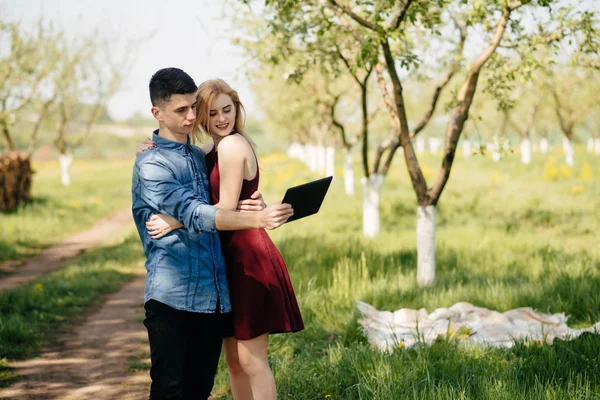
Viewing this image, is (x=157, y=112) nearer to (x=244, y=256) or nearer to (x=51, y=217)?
(x=244, y=256)

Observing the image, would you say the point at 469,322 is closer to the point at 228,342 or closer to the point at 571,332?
the point at 571,332

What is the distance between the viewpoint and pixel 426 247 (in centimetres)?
715

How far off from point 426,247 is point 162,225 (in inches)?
187

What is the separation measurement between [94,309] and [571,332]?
536 cm

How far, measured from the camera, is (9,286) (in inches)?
336

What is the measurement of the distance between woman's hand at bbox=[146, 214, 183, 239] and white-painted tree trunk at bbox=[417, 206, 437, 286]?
4576 mm

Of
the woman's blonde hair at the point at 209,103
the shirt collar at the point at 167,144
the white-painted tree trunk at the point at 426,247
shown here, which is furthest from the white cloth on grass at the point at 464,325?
the shirt collar at the point at 167,144

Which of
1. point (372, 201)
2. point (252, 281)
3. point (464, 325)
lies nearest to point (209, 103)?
point (252, 281)

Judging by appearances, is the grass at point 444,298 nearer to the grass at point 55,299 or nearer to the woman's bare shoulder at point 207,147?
the woman's bare shoulder at point 207,147

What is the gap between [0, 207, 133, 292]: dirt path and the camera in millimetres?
9320

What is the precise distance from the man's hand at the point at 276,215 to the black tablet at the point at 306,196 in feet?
0.10

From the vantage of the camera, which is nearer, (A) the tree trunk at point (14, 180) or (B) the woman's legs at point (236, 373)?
(B) the woman's legs at point (236, 373)

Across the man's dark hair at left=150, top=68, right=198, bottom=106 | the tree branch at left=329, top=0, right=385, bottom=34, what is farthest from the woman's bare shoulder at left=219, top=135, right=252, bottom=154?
the tree branch at left=329, top=0, right=385, bottom=34

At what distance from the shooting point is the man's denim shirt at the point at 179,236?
2.91 metres
